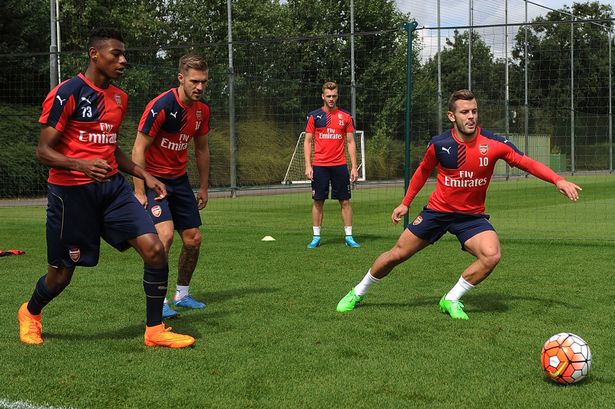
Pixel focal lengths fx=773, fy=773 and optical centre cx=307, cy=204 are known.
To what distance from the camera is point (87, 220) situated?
535 centimetres

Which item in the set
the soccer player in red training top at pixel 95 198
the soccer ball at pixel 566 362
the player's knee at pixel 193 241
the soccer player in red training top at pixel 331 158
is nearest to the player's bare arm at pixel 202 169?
the player's knee at pixel 193 241

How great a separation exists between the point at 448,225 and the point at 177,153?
7.90 ft

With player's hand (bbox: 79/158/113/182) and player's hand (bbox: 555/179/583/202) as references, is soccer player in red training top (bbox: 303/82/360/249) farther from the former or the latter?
player's hand (bbox: 79/158/113/182)

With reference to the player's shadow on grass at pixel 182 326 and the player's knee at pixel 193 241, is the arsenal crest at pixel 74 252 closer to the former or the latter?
the player's shadow on grass at pixel 182 326

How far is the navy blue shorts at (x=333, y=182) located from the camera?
11750 mm

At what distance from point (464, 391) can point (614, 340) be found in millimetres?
1764

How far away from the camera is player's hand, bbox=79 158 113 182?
16.3ft

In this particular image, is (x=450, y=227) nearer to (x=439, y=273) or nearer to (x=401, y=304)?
(x=401, y=304)

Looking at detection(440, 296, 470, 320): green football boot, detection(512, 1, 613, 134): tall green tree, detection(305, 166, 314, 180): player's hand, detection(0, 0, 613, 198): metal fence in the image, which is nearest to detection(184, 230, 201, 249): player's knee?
detection(440, 296, 470, 320): green football boot

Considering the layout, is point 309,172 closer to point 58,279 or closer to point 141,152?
point 141,152

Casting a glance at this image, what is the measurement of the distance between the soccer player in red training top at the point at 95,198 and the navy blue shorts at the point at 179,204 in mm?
1076

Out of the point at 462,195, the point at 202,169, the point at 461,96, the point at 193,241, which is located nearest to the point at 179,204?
the point at 193,241

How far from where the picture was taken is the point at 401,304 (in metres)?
6.91

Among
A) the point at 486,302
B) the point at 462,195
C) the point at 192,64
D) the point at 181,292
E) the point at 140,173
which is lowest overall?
the point at 486,302
